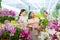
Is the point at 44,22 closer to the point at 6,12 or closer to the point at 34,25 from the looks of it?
the point at 34,25

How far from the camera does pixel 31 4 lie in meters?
1.65

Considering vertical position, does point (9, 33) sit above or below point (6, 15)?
below

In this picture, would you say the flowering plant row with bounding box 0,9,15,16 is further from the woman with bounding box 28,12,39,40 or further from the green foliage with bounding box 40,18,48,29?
the green foliage with bounding box 40,18,48,29

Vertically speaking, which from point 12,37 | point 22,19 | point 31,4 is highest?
point 31,4

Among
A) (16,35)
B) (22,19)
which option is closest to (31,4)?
(22,19)

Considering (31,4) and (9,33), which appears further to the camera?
(31,4)

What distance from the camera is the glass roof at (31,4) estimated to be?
1620 millimetres

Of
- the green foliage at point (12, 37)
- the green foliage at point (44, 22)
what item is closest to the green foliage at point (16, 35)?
the green foliage at point (12, 37)

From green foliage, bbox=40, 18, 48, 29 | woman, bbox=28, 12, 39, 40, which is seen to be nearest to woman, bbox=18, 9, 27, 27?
woman, bbox=28, 12, 39, 40

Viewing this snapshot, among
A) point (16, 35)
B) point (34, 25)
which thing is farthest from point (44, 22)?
point (16, 35)

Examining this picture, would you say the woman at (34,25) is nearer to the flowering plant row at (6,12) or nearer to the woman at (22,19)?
the woman at (22,19)

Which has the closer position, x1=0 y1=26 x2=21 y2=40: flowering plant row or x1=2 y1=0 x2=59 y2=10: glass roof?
x1=0 y1=26 x2=21 y2=40: flowering plant row

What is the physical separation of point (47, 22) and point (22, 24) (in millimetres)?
233

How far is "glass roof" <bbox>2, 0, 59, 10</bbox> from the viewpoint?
162 cm
